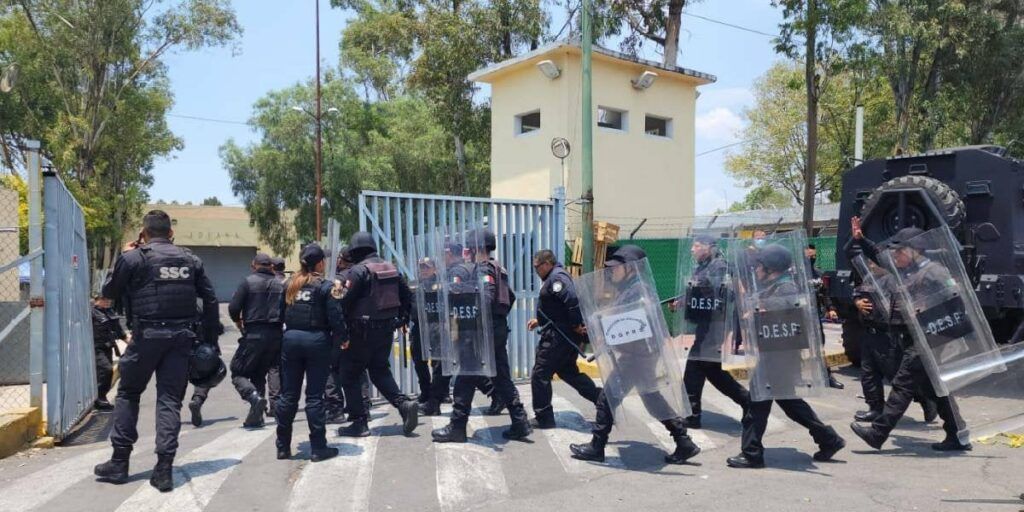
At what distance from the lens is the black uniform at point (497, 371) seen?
20.9ft

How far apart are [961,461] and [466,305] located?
4.05 meters

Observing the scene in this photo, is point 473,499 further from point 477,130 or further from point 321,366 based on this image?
point 477,130

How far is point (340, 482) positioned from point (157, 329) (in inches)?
64.4

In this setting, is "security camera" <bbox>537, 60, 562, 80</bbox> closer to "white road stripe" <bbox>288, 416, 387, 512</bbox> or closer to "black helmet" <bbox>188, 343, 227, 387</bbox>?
"white road stripe" <bbox>288, 416, 387, 512</bbox>

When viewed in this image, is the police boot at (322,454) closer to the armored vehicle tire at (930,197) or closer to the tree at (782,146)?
the armored vehicle tire at (930,197)

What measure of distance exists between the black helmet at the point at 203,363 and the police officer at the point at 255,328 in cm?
148

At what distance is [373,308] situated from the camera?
6465 mm

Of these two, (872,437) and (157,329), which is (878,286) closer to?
(872,437)

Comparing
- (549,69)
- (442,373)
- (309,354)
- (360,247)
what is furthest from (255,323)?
(549,69)

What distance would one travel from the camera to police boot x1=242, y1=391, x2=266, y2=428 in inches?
279

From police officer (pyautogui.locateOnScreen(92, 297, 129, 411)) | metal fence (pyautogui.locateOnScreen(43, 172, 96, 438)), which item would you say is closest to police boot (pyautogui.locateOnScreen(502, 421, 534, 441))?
metal fence (pyautogui.locateOnScreen(43, 172, 96, 438))

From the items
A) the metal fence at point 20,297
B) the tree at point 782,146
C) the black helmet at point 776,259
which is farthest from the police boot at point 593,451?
the tree at point 782,146

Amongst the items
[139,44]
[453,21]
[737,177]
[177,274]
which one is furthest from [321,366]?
[737,177]

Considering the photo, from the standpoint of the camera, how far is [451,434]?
6.33 m
